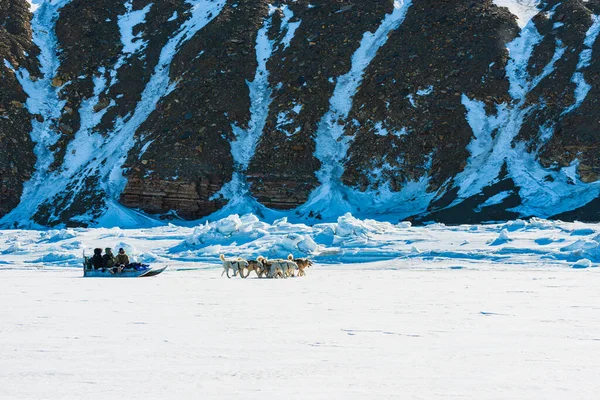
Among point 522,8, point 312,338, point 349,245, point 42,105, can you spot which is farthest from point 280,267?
point 522,8

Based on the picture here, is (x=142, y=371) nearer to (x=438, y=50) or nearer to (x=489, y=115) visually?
(x=489, y=115)

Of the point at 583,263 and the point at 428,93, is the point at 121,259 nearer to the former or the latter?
the point at 583,263

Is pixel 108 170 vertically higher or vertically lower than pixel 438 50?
lower

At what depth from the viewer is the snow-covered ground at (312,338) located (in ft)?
14.4

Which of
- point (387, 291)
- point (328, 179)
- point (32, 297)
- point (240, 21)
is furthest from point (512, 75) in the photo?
point (32, 297)

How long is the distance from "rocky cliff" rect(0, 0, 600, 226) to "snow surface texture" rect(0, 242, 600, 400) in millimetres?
31514

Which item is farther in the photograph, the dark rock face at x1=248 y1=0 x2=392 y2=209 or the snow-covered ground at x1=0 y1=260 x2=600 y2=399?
the dark rock face at x1=248 y1=0 x2=392 y2=209

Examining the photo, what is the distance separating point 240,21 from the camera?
6512 cm

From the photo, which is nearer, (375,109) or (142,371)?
(142,371)

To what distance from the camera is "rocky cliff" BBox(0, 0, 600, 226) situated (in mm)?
47000

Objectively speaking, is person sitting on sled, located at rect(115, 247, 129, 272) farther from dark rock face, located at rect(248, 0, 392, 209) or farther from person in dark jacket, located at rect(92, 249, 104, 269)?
dark rock face, located at rect(248, 0, 392, 209)

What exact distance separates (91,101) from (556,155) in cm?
4381

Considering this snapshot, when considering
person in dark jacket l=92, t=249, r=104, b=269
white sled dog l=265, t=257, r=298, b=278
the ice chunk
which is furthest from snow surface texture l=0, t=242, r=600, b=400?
the ice chunk

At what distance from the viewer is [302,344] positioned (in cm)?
616
